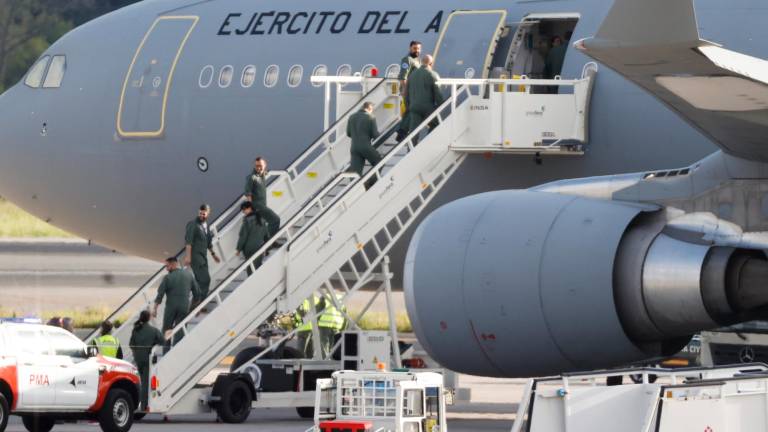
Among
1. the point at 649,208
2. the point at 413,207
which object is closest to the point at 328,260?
the point at 413,207

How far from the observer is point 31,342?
1802 centimetres

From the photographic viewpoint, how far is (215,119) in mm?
22438

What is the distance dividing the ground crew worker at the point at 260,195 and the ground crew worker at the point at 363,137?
1146 millimetres

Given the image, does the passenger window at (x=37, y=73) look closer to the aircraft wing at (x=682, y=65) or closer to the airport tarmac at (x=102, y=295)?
the airport tarmac at (x=102, y=295)

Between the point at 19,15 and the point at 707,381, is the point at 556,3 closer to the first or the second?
the point at 707,381

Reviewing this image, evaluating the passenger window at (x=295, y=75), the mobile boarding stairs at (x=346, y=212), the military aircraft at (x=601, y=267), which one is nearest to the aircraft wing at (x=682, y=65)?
the military aircraft at (x=601, y=267)

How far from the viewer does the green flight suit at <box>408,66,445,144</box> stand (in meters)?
19.6

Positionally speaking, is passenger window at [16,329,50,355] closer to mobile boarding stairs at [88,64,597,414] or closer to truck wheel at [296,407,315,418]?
mobile boarding stairs at [88,64,597,414]

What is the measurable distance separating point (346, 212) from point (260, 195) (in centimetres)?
129

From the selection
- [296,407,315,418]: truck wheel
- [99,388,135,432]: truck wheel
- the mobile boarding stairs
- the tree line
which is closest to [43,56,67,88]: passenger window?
the mobile boarding stairs

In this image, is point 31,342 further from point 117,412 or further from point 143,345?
point 143,345

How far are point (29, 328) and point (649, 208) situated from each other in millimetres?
7285

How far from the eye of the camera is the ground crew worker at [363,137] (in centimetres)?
2011

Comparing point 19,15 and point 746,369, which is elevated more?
point 19,15
